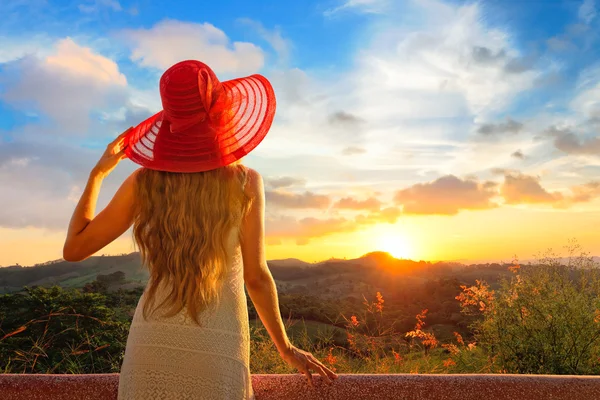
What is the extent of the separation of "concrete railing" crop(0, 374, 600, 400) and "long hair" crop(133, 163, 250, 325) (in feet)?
2.65

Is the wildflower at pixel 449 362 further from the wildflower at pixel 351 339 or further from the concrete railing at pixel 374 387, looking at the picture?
the concrete railing at pixel 374 387

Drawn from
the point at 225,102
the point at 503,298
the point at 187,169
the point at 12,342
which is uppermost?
the point at 225,102

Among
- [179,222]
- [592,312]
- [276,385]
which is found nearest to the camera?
[179,222]

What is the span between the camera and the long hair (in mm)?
1664

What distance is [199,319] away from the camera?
1.68 metres

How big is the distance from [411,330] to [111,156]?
3.58 meters

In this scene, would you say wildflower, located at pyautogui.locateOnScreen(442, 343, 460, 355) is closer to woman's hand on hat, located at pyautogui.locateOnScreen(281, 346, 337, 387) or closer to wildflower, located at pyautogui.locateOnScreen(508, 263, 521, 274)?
wildflower, located at pyautogui.locateOnScreen(508, 263, 521, 274)

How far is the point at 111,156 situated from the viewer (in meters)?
1.98

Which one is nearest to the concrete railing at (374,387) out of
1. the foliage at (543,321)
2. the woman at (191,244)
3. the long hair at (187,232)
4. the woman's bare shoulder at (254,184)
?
the woman at (191,244)

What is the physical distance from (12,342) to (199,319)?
4190mm

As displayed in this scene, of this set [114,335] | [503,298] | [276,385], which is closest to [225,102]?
[276,385]

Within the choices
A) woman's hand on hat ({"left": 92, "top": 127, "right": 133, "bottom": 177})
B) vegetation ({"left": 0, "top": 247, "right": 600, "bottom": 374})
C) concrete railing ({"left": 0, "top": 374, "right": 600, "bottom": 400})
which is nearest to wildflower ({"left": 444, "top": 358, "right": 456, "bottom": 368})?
vegetation ({"left": 0, "top": 247, "right": 600, "bottom": 374})

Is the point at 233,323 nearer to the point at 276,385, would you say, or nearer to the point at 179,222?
the point at 179,222

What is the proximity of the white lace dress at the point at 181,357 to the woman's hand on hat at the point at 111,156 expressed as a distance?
0.52m
